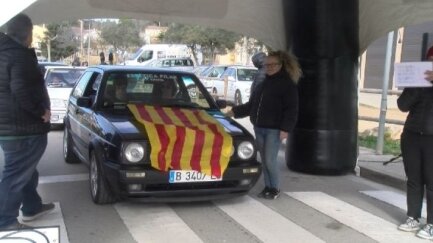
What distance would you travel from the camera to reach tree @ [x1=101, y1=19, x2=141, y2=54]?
→ 254 feet

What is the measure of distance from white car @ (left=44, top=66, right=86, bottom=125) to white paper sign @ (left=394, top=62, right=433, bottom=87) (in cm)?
852

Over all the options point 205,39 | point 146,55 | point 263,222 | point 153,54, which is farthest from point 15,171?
point 205,39

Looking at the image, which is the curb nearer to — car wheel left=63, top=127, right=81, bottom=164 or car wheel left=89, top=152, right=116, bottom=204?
car wheel left=89, top=152, right=116, bottom=204

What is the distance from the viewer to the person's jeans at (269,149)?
6586 mm

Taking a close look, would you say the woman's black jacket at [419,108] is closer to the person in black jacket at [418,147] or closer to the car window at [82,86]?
the person in black jacket at [418,147]

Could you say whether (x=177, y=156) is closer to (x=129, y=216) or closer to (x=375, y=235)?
(x=129, y=216)

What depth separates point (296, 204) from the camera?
658 cm

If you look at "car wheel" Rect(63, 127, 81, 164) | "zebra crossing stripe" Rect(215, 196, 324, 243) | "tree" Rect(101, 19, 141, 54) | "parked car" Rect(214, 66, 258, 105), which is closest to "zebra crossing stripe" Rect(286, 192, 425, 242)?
"zebra crossing stripe" Rect(215, 196, 324, 243)

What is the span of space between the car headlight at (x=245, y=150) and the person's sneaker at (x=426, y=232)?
1904 mm

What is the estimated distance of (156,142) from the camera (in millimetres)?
5691

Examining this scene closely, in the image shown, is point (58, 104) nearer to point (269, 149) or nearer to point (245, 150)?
point (269, 149)

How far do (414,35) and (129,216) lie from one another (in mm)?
29275

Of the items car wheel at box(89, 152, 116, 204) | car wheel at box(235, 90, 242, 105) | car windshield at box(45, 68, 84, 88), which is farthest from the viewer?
car wheel at box(235, 90, 242, 105)

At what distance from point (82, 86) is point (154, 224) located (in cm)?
323
